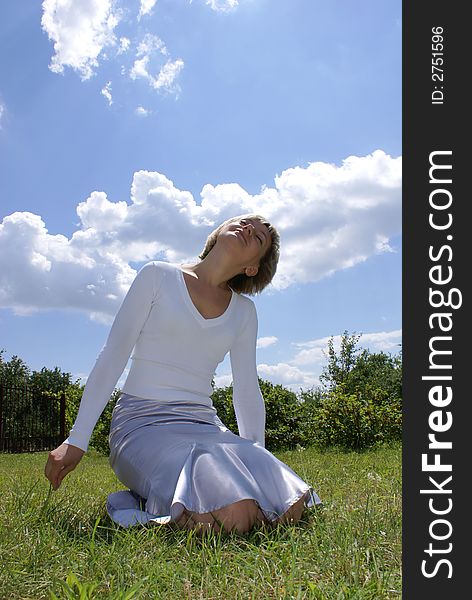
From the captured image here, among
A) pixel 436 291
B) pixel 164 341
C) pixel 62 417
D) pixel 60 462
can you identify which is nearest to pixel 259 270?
pixel 164 341

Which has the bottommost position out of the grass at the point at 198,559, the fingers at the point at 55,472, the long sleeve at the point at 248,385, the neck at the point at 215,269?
the grass at the point at 198,559

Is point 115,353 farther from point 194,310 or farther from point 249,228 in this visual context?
point 249,228

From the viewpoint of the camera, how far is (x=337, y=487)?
4.32 m

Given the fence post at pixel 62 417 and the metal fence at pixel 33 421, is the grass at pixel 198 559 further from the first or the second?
the metal fence at pixel 33 421

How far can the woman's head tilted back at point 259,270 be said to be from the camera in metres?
3.97

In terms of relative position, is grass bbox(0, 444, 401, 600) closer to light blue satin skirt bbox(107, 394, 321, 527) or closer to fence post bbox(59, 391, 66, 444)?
light blue satin skirt bbox(107, 394, 321, 527)

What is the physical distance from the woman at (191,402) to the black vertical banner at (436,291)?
103cm

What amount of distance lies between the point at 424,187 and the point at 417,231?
15 centimetres

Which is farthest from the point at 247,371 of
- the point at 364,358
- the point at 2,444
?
the point at 364,358

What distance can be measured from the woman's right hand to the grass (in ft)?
0.40

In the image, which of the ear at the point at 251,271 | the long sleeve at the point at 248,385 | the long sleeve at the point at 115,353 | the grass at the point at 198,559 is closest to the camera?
the grass at the point at 198,559

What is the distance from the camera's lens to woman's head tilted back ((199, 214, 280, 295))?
3.97 meters

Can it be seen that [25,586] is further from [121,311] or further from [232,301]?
[232,301]

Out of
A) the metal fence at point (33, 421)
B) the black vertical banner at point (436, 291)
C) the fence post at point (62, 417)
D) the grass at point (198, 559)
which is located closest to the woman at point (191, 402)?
the grass at point (198, 559)
